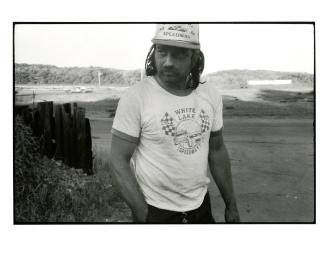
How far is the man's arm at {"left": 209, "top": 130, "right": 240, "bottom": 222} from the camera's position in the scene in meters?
2.76

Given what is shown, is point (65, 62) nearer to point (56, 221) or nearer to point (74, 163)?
point (74, 163)

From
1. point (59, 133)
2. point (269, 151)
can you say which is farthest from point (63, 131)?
point (269, 151)

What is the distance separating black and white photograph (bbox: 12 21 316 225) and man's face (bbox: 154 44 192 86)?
0.26ft

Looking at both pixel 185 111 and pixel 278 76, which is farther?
pixel 278 76

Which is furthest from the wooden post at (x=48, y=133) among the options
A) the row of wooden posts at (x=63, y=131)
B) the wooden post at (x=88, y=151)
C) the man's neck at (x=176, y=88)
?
the man's neck at (x=176, y=88)

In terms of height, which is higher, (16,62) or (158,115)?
(16,62)

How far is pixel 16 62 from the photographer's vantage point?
A: 2.98 m

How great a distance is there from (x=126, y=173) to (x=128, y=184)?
0.07 m

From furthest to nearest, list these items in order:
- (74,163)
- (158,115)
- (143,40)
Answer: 1. (74,163)
2. (143,40)
3. (158,115)

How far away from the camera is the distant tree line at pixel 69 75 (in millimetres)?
2943

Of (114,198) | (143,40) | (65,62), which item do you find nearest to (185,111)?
(143,40)

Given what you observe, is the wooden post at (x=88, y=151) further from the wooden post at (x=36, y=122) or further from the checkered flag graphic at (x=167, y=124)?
the checkered flag graphic at (x=167, y=124)

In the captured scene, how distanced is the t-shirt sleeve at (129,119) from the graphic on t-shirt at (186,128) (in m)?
0.18

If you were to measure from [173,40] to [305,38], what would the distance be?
1091 millimetres
